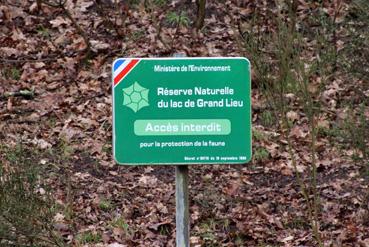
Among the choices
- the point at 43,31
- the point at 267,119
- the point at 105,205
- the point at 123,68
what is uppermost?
the point at 43,31

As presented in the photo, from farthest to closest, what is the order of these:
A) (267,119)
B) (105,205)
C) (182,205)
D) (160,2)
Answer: (160,2)
(267,119)
(105,205)
(182,205)

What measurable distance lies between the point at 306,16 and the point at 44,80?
12.8 feet

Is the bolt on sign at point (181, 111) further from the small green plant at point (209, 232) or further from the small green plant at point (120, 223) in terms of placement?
the small green plant at point (120, 223)

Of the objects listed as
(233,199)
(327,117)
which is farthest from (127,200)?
(327,117)

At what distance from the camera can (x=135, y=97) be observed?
4176 mm

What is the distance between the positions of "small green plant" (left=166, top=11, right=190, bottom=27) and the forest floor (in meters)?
0.03

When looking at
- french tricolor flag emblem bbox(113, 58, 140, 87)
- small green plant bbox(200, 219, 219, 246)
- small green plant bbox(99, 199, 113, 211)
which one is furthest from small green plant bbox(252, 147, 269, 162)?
french tricolor flag emblem bbox(113, 58, 140, 87)

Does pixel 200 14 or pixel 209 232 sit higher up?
pixel 200 14

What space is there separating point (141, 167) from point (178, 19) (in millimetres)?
3567

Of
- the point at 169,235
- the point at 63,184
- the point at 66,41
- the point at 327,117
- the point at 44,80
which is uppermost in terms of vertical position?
the point at 66,41

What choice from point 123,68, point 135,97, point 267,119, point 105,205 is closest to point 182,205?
point 135,97

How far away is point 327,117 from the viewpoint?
9312 millimetres

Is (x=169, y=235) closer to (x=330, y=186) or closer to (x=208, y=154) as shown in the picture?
(x=330, y=186)

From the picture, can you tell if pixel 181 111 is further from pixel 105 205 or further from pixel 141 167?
pixel 141 167
